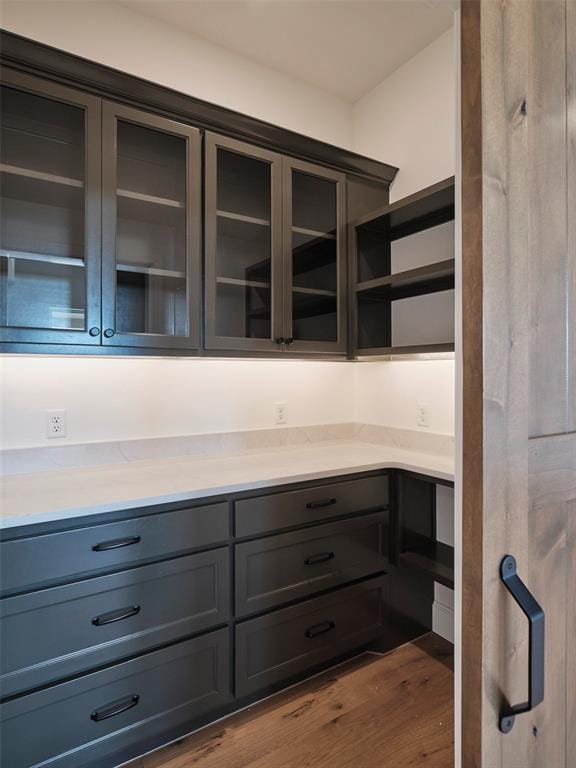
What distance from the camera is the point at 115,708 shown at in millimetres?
1438

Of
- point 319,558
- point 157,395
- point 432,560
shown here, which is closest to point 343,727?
point 319,558

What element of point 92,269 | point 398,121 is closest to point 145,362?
point 92,269

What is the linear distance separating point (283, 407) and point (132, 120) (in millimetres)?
1502

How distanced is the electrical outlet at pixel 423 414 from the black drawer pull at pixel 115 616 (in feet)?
5.15

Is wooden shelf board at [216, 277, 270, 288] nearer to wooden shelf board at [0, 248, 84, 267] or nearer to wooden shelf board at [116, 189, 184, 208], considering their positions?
wooden shelf board at [116, 189, 184, 208]

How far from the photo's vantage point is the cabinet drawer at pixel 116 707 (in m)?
1.31

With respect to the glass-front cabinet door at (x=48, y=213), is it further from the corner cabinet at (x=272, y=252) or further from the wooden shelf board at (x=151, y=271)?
the corner cabinet at (x=272, y=252)

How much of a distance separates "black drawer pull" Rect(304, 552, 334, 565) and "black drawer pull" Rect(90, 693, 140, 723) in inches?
29.9

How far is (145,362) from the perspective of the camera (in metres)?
2.07

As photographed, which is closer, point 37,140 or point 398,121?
point 37,140

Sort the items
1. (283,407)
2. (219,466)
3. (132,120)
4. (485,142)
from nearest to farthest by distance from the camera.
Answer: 1. (485,142)
2. (132,120)
3. (219,466)
4. (283,407)

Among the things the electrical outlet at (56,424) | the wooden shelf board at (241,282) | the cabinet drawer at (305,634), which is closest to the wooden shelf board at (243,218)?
the wooden shelf board at (241,282)

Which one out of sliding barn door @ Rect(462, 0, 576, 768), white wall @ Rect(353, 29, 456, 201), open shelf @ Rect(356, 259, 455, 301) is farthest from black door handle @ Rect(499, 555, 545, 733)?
white wall @ Rect(353, 29, 456, 201)

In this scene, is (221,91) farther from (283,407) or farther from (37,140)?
(283,407)
